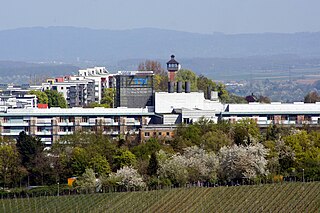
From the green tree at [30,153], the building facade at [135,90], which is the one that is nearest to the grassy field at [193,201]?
the green tree at [30,153]

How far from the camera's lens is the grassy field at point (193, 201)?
38.8m

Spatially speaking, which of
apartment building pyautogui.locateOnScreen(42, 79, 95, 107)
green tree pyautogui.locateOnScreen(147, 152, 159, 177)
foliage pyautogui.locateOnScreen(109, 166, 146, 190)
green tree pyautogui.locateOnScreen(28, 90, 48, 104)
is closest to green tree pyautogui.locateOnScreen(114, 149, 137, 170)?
green tree pyautogui.locateOnScreen(147, 152, 159, 177)

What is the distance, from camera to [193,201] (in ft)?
133

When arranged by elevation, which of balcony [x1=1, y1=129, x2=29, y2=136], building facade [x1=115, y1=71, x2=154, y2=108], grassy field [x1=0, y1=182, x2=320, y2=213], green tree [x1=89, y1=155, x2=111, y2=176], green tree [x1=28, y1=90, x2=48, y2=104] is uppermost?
building facade [x1=115, y1=71, x2=154, y2=108]

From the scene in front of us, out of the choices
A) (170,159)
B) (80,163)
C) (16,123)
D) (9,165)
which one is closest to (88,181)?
(80,163)

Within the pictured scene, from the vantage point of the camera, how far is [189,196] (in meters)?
41.7

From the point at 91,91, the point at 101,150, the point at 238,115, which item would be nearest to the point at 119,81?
the point at 238,115

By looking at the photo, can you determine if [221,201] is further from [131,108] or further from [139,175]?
[131,108]

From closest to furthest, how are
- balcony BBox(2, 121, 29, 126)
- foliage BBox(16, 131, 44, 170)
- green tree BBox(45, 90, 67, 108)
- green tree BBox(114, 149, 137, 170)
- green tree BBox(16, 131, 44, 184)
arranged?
green tree BBox(114, 149, 137, 170)
green tree BBox(16, 131, 44, 184)
foliage BBox(16, 131, 44, 170)
balcony BBox(2, 121, 29, 126)
green tree BBox(45, 90, 67, 108)

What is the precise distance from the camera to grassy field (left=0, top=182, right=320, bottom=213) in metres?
38.8

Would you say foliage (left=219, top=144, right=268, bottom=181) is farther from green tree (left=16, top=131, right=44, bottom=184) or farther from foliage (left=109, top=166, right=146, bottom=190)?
green tree (left=16, top=131, right=44, bottom=184)

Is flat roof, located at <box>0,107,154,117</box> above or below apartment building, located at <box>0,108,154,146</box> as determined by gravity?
above

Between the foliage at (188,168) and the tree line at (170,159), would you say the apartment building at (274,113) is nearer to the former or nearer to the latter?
the tree line at (170,159)

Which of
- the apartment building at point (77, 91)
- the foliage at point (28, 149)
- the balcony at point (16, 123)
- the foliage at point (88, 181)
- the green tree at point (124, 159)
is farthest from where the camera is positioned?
the apartment building at point (77, 91)
